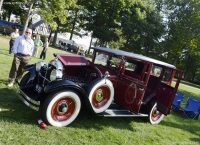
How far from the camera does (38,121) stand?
4.33 metres

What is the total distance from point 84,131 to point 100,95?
3.07 feet

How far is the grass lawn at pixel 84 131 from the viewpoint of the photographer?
3.87 meters

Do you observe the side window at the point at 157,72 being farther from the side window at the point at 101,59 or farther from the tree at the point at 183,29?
the tree at the point at 183,29

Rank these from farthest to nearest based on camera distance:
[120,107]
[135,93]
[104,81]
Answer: [120,107], [135,93], [104,81]

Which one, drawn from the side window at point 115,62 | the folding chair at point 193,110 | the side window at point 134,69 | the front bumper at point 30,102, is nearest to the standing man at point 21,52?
the front bumper at point 30,102

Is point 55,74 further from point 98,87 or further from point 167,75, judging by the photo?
point 167,75

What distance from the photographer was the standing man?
626cm

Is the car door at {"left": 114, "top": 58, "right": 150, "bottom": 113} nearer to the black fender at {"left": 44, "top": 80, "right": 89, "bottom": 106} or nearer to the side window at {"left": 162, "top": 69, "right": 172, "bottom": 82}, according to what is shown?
the side window at {"left": 162, "top": 69, "right": 172, "bottom": 82}

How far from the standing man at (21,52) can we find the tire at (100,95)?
2647 mm

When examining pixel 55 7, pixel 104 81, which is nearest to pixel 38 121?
pixel 104 81

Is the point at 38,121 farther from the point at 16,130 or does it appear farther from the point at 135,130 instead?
the point at 135,130

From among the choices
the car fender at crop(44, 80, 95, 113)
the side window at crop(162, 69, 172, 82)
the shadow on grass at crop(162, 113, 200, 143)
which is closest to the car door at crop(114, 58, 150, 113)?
the side window at crop(162, 69, 172, 82)

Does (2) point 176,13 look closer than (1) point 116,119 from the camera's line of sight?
No

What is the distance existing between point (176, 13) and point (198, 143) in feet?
114
